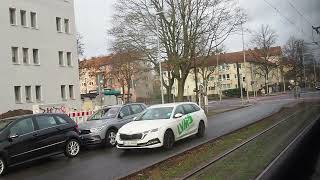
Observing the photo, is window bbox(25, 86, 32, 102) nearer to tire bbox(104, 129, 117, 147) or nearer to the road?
tire bbox(104, 129, 117, 147)

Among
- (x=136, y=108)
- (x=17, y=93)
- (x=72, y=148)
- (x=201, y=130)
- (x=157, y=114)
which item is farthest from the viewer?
(x=17, y=93)

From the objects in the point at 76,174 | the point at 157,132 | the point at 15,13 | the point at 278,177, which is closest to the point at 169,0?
the point at 15,13

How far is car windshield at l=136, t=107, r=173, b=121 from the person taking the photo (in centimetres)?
Result: 1627

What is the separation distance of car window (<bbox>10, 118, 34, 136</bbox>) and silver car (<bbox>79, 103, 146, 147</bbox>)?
356 centimetres

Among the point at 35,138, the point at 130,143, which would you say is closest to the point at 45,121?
the point at 35,138

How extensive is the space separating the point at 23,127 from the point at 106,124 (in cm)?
449

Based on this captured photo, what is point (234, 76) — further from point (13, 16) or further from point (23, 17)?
point (13, 16)

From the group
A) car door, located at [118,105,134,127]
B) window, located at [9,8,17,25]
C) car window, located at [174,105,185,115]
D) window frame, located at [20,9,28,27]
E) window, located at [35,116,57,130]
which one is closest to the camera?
window, located at [35,116,57,130]

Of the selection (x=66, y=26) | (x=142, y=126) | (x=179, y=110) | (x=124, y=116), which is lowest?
(x=142, y=126)

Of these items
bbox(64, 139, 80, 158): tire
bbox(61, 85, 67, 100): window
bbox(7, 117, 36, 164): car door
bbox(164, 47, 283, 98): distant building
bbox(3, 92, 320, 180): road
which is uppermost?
bbox(164, 47, 283, 98): distant building

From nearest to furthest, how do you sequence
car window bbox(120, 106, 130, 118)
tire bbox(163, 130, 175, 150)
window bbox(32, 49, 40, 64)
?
1. tire bbox(163, 130, 175, 150)
2. car window bbox(120, 106, 130, 118)
3. window bbox(32, 49, 40, 64)

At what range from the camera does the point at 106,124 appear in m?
17.8

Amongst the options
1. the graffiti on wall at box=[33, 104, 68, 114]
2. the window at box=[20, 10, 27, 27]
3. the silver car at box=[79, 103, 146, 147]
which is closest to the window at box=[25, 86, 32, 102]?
the window at box=[20, 10, 27, 27]

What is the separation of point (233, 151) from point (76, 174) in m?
4.39
